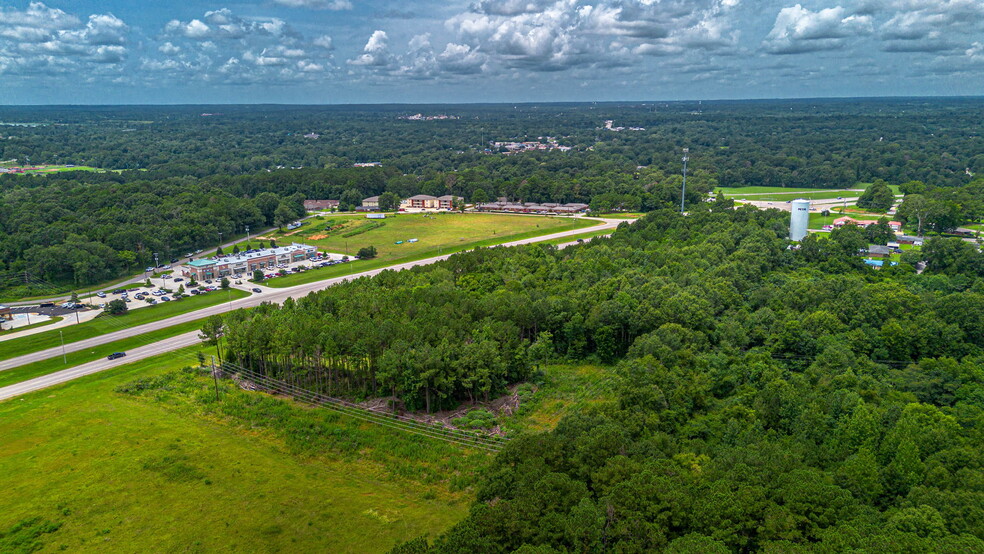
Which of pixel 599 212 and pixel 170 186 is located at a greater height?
pixel 170 186

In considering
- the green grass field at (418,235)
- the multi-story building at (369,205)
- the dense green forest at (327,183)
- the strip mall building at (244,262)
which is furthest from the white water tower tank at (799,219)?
the multi-story building at (369,205)

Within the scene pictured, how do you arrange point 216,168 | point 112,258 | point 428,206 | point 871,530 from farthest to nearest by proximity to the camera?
point 216,168
point 428,206
point 112,258
point 871,530

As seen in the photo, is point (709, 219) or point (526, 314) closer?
point (526, 314)

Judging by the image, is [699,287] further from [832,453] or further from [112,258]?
[112,258]

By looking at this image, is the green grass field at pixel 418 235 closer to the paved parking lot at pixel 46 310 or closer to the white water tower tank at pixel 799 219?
the paved parking lot at pixel 46 310

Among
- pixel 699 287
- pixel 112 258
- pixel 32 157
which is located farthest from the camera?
pixel 32 157

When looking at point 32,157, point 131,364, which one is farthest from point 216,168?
point 131,364
